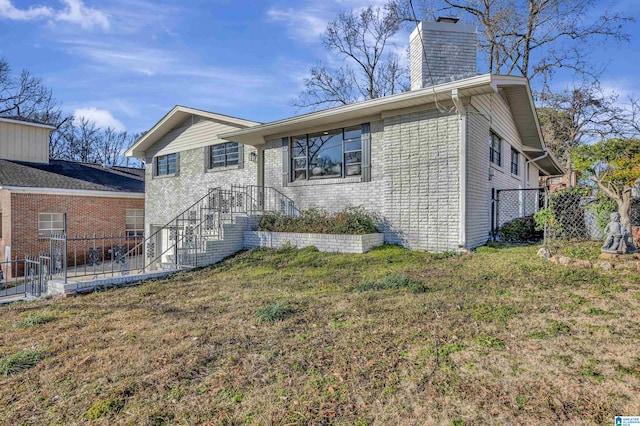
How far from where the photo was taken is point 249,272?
7.84m

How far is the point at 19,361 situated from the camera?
3.57 m

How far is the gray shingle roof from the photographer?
14945mm

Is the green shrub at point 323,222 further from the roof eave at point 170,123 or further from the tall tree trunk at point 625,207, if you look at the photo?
the tall tree trunk at point 625,207

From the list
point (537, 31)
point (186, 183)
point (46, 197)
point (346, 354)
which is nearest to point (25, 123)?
point (46, 197)

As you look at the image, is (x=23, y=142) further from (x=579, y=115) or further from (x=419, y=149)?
(x=579, y=115)

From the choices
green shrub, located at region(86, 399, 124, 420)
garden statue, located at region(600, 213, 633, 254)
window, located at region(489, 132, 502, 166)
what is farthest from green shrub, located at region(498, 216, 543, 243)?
green shrub, located at region(86, 399, 124, 420)

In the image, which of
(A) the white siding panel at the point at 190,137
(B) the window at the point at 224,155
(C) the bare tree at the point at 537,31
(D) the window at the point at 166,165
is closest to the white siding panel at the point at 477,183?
(B) the window at the point at 224,155

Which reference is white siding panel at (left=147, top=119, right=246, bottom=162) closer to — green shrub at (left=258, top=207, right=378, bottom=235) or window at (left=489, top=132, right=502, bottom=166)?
green shrub at (left=258, top=207, right=378, bottom=235)

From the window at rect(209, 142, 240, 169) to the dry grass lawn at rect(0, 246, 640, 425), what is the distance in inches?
323

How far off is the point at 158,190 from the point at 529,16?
788 inches

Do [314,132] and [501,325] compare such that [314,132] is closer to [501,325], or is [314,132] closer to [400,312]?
[400,312]

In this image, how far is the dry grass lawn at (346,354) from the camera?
246cm

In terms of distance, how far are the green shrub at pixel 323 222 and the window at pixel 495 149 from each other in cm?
405

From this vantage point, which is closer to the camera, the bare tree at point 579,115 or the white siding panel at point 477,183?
the white siding panel at point 477,183
